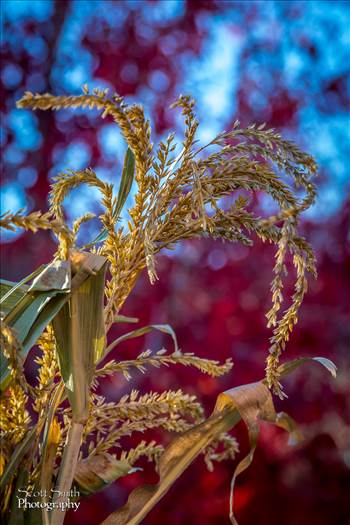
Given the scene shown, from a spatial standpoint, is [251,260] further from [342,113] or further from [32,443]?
[32,443]

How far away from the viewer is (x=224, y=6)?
6.38 feet

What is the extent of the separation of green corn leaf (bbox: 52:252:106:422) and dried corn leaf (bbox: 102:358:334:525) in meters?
0.08

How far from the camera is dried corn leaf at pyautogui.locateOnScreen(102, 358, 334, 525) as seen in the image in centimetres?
43

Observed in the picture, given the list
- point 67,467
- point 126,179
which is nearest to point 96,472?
point 67,467

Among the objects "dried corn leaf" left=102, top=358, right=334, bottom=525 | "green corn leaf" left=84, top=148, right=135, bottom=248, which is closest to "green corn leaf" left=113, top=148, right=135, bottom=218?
"green corn leaf" left=84, top=148, right=135, bottom=248

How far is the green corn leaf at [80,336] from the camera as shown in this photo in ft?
1.36

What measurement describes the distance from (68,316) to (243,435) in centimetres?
87

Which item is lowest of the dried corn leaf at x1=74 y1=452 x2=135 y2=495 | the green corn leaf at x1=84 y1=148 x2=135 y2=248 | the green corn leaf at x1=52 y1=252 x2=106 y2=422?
the dried corn leaf at x1=74 y1=452 x2=135 y2=495

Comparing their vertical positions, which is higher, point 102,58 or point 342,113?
point 102,58

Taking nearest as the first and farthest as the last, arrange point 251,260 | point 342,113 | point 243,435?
point 243,435 < point 251,260 < point 342,113

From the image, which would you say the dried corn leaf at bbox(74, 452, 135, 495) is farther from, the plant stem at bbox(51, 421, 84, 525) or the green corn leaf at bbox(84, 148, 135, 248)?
the green corn leaf at bbox(84, 148, 135, 248)

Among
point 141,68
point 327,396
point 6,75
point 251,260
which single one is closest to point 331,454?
point 327,396

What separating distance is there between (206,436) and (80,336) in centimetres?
12

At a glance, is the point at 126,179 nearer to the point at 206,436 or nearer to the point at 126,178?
the point at 126,178
